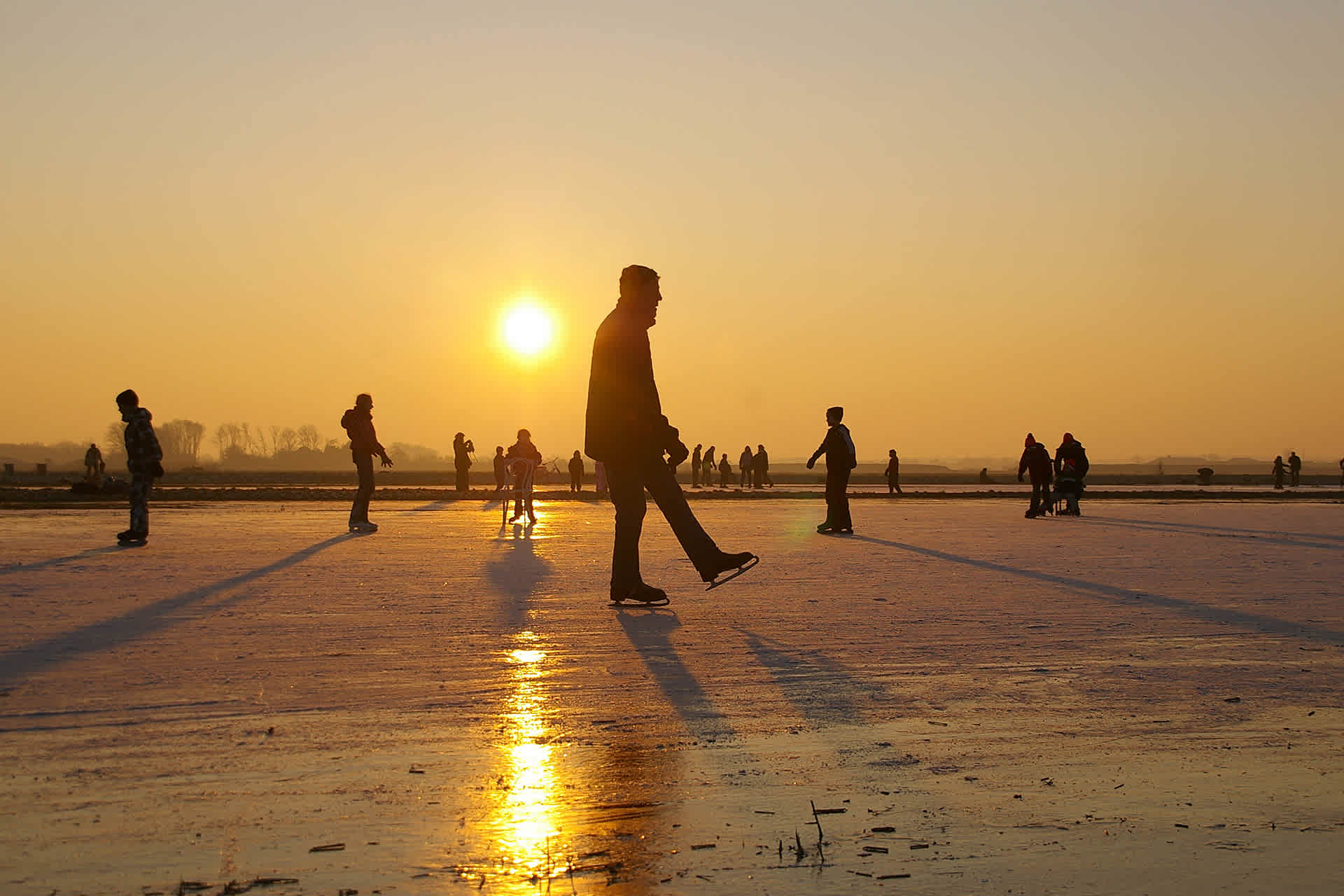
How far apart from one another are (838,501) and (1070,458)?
403 inches

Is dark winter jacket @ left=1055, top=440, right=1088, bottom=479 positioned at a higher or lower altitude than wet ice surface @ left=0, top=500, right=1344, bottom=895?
higher

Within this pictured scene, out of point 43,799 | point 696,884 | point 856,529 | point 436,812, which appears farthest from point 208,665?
point 856,529

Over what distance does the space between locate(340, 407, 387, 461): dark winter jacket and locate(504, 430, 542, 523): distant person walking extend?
8.87ft

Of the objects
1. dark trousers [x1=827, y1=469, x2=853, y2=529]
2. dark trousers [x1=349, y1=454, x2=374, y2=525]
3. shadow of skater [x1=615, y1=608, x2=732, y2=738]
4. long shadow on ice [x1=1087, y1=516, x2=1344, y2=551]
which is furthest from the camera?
dark trousers [x1=827, y1=469, x2=853, y2=529]

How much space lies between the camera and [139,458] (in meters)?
14.9

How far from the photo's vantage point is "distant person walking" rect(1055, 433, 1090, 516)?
26.4 m

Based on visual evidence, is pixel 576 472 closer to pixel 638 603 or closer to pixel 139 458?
pixel 139 458

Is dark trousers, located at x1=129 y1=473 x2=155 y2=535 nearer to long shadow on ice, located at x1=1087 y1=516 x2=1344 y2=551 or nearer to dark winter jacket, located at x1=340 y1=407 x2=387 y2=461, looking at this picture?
dark winter jacket, located at x1=340 y1=407 x2=387 y2=461

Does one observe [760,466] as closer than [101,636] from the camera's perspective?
No

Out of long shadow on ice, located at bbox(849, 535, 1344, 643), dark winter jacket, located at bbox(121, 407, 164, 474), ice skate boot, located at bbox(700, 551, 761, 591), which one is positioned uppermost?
dark winter jacket, located at bbox(121, 407, 164, 474)

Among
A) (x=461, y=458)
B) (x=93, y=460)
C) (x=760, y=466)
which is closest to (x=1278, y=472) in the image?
(x=760, y=466)

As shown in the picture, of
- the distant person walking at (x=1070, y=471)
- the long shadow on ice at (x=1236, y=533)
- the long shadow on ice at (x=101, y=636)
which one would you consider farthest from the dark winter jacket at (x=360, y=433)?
the distant person walking at (x=1070, y=471)

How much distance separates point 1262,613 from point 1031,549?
257 inches

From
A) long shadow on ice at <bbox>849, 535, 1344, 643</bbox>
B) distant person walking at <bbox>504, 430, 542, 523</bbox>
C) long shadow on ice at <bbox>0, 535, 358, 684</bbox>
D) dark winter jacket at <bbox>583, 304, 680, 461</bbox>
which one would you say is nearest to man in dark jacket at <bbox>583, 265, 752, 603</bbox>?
dark winter jacket at <bbox>583, 304, 680, 461</bbox>
